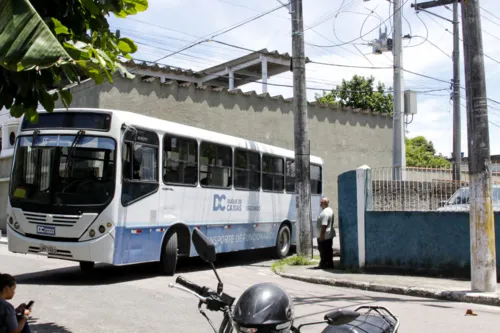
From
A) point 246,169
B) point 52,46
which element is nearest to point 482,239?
point 246,169

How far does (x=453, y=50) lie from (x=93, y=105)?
46.8 feet

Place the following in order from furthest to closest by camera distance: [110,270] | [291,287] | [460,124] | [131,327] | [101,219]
A: [460,124] → [110,270] → [291,287] → [101,219] → [131,327]

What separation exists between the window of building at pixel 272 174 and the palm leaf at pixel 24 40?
40.3ft

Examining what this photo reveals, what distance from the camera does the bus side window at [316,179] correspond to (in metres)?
18.0

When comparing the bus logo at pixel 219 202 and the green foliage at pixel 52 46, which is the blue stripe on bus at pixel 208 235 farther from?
the green foliage at pixel 52 46

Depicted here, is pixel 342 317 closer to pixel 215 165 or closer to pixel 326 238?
pixel 326 238

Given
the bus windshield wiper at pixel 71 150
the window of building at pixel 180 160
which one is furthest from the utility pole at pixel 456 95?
the bus windshield wiper at pixel 71 150

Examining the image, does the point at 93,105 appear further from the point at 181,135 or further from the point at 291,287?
the point at 291,287

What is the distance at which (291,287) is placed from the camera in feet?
36.4

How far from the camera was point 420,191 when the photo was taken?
481 inches

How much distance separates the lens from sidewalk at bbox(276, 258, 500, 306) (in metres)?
9.51

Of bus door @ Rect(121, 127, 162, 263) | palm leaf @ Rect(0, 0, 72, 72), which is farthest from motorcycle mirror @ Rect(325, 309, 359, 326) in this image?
bus door @ Rect(121, 127, 162, 263)

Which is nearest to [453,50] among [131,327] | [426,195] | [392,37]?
[392,37]

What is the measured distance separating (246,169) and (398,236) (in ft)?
14.6
